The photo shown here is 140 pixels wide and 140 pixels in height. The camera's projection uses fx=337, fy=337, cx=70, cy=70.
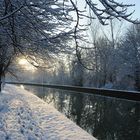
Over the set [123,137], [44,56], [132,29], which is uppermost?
[132,29]

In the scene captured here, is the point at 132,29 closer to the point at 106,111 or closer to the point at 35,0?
the point at 106,111

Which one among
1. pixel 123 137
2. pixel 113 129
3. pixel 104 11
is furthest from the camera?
pixel 113 129

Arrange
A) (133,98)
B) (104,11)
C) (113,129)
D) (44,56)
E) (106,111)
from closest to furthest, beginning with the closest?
(104,11) → (44,56) → (113,129) → (106,111) → (133,98)

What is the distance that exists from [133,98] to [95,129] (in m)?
11.6

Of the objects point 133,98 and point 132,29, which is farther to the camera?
point 132,29

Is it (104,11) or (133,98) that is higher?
(104,11)

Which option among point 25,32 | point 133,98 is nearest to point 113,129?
point 25,32

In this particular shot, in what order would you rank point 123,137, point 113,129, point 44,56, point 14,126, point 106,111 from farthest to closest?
point 106,111, point 113,129, point 123,137, point 14,126, point 44,56

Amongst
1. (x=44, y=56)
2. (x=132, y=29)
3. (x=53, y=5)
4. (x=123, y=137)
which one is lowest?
(x=123, y=137)

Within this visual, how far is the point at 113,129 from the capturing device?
15.0 meters

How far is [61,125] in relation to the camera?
40.0 ft

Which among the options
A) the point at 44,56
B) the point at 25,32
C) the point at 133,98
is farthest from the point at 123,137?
the point at 133,98

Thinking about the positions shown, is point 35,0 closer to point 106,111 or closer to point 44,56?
point 44,56

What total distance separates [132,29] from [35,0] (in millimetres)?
37567
